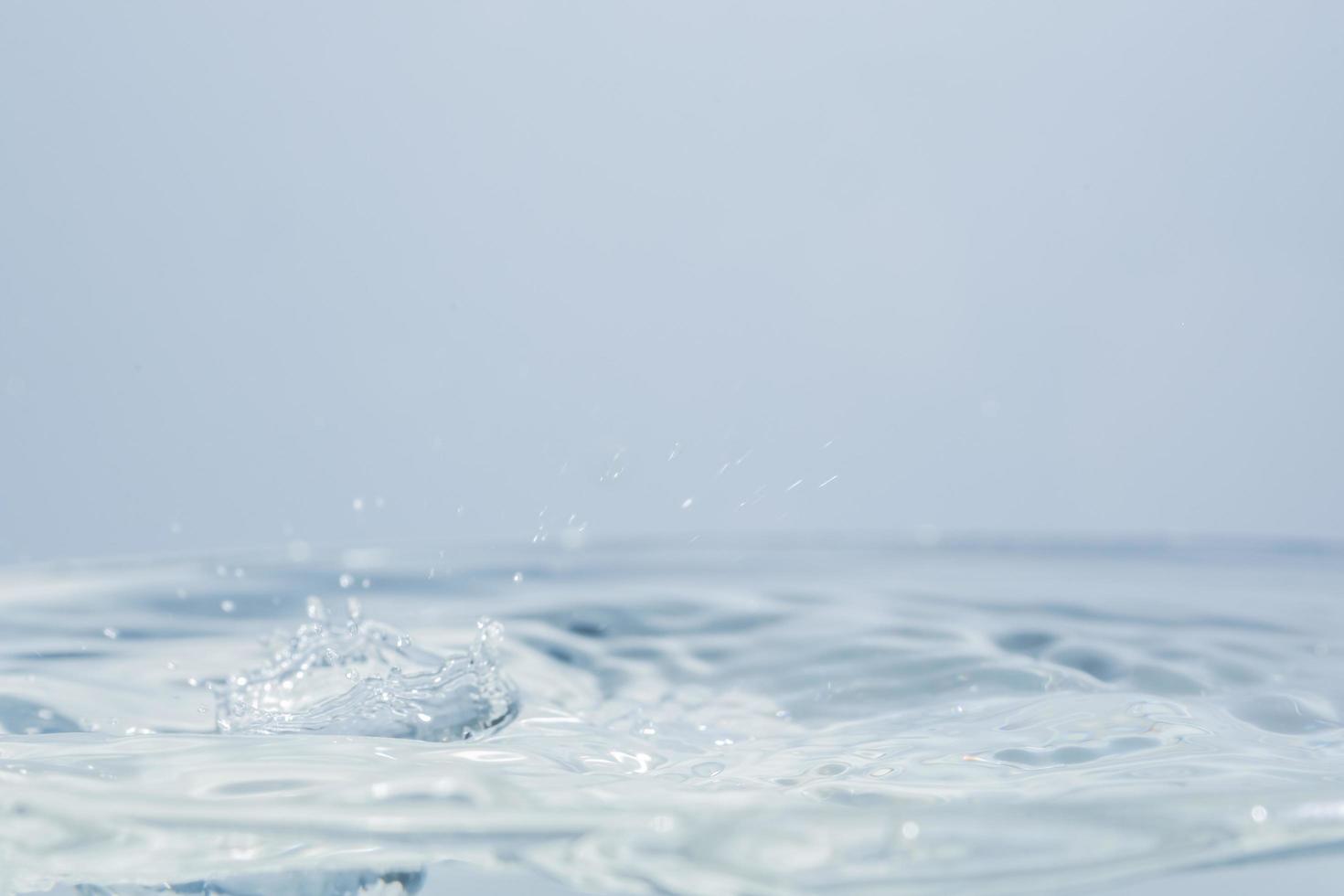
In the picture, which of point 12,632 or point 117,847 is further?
point 12,632

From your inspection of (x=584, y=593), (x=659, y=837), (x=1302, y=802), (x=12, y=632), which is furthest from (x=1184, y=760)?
(x=12, y=632)

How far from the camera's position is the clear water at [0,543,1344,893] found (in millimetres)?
399

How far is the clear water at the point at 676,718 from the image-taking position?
0.40 meters

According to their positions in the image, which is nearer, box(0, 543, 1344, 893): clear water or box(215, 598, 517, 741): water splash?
box(0, 543, 1344, 893): clear water

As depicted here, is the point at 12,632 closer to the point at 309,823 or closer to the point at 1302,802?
the point at 309,823

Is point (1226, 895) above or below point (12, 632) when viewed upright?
below

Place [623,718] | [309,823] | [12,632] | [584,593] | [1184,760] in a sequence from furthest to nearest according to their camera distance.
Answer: [584,593] < [12,632] < [623,718] < [1184,760] < [309,823]

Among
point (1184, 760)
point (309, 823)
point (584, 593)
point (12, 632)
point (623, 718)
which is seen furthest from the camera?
point (584, 593)

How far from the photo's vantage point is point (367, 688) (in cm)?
94

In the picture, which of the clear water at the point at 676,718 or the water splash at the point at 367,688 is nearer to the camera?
the clear water at the point at 676,718

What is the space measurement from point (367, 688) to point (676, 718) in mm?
217

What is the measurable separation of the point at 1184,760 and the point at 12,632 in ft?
2.54

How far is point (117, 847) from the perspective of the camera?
414 millimetres

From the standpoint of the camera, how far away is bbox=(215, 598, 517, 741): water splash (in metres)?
0.86
